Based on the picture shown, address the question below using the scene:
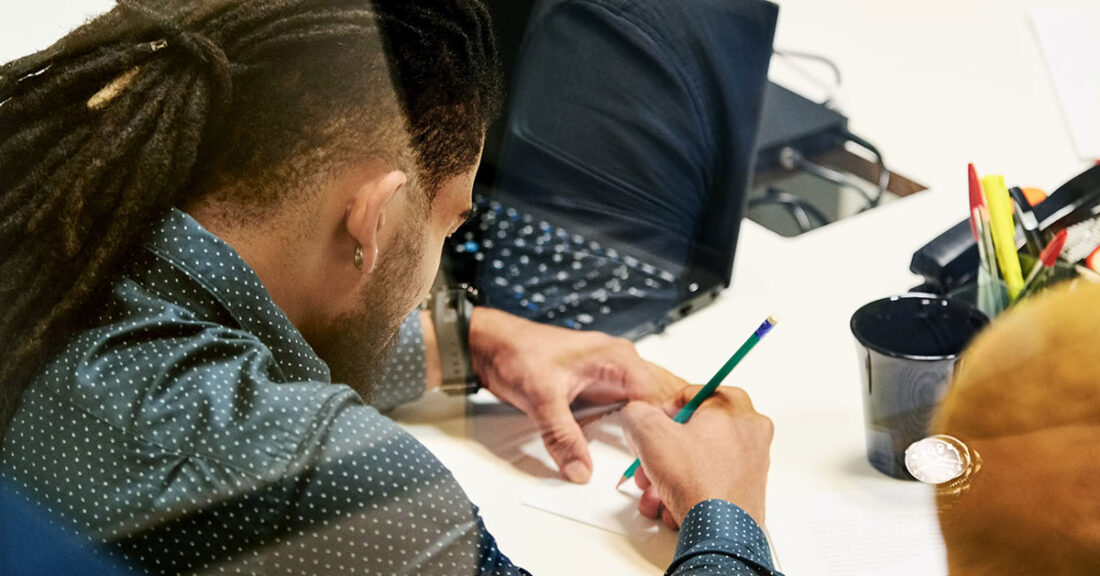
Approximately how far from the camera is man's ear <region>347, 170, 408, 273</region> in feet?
1.91

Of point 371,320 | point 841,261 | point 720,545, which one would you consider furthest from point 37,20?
point 841,261

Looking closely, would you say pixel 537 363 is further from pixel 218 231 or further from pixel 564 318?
pixel 218 231

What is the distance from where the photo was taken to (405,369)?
0.83 meters

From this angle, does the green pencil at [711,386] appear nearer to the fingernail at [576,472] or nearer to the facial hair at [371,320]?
the fingernail at [576,472]

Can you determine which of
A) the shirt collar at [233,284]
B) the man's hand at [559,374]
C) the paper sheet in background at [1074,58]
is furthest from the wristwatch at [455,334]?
the paper sheet in background at [1074,58]

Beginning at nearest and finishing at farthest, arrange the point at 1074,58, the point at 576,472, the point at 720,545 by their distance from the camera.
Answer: the point at 720,545 → the point at 576,472 → the point at 1074,58

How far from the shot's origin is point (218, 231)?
571mm

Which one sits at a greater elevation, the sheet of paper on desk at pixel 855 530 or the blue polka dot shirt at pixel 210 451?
the blue polka dot shirt at pixel 210 451

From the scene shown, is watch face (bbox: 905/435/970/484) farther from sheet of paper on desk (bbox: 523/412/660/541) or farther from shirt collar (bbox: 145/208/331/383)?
shirt collar (bbox: 145/208/331/383)

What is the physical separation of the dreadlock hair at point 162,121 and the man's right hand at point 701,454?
0.28 m

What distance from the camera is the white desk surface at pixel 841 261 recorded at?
2.31ft

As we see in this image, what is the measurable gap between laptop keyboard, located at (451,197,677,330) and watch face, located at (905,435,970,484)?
0.28 meters

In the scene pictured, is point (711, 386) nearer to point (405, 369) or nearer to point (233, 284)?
point (405, 369)

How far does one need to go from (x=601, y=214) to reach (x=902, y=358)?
33 cm
